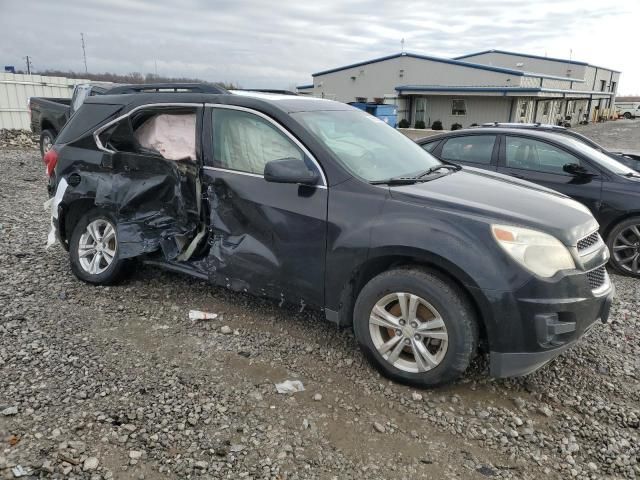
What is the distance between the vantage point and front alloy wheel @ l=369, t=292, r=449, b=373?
3.19 metres

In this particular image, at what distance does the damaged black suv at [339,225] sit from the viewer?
304 cm

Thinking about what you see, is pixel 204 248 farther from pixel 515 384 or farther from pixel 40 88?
pixel 40 88

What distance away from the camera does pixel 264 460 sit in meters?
2.67

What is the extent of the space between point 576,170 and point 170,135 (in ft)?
15.6

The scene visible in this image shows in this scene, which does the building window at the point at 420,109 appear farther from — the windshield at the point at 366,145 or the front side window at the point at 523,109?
the windshield at the point at 366,145

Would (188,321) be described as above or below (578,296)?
below

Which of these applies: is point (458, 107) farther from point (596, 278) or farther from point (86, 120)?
point (596, 278)

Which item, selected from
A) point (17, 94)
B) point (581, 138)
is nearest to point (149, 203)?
point (581, 138)

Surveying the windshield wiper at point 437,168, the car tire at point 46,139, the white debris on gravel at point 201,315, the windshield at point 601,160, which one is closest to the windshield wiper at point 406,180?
the windshield wiper at point 437,168

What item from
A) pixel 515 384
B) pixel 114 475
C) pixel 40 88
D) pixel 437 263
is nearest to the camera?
pixel 114 475

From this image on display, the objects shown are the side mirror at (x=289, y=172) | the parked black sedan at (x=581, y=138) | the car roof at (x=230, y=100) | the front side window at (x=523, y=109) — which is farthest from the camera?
the front side window at (x=523, y=109)

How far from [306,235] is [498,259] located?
4.36 feet

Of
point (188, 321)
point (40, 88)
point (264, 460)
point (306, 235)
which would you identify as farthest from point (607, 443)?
point (40, 88)

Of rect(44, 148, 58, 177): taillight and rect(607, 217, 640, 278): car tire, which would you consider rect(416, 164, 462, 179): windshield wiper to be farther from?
rect(44, 148, 58, 177): taillight
